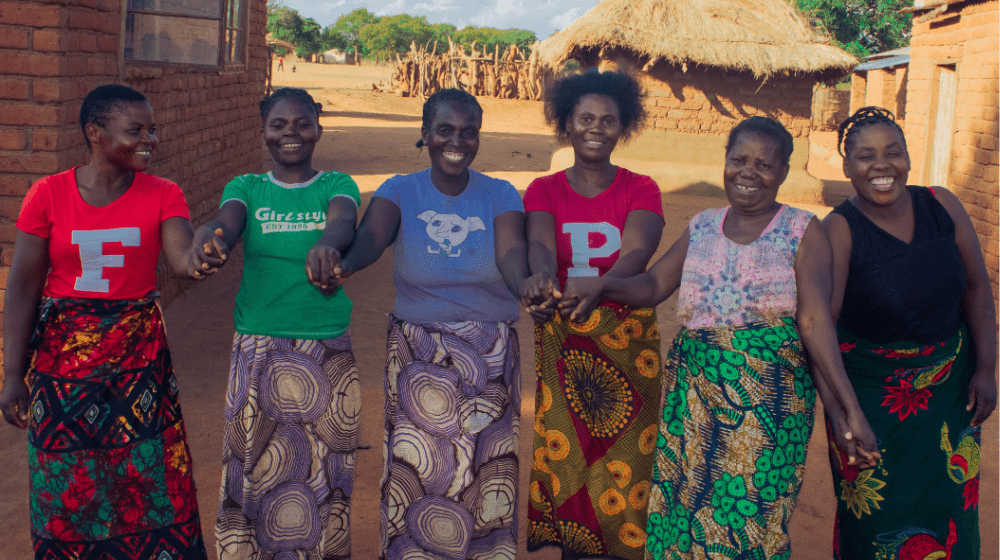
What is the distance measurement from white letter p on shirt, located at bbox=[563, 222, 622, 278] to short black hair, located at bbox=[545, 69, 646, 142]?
397mm

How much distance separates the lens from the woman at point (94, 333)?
7.04 ft

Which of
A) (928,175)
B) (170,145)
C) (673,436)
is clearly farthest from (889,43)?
(673,436)

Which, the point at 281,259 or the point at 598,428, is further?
the point at 598,428

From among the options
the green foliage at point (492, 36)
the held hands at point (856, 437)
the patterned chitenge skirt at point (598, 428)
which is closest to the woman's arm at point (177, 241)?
the patterned chitenge skirt at point (598, 428)

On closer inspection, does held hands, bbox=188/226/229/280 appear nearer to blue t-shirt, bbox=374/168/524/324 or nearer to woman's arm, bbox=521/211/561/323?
blue t-shirt, bbox=374/168/524/324

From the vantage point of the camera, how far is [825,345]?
2121mm

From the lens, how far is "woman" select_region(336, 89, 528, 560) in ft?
7.73

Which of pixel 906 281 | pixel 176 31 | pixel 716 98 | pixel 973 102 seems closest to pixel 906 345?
pixel 906 281

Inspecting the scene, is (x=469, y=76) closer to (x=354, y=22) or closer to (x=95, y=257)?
(x=95, y=257)

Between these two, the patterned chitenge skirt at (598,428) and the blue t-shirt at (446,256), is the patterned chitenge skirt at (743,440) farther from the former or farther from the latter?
the blue t-shirt at (446,256)

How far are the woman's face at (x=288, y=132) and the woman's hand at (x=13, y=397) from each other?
934mm

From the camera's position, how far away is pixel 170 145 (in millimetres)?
5555

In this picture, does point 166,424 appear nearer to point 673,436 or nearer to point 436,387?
point 436,387

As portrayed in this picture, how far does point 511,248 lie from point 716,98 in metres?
11.2
